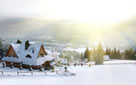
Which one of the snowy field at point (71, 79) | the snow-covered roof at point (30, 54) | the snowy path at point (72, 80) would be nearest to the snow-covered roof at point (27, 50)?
the snow-covered roof at point (30, 54)

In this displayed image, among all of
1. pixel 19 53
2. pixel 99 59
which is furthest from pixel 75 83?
pixel 99 59

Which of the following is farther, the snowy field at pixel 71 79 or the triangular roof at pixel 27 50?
the triangular roof at pixel 27 50

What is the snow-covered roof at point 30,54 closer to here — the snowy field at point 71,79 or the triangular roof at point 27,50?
the triangular roof at point 27,50

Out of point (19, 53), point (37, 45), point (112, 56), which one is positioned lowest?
point (112, 56)

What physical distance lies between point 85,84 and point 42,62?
596 inches

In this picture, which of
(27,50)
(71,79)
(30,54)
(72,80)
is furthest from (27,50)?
(72,80)

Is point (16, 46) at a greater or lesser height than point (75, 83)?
greater

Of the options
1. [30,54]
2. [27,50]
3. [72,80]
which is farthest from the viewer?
[27,50]

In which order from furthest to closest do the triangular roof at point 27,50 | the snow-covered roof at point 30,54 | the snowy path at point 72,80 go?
the triangular roof at point 27,50 < the snow-covered roof at point 30,54 < the snowy path at point 72,80

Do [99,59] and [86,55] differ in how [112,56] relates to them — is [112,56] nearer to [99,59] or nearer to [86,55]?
[86,55]

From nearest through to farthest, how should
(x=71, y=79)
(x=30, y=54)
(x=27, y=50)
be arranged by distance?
(x=71, y=79), (x=30, y=54), (x=27, y=50)

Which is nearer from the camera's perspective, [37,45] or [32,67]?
[32,67]

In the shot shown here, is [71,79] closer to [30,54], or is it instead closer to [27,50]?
[30,54]

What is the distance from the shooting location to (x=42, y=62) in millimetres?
29109
